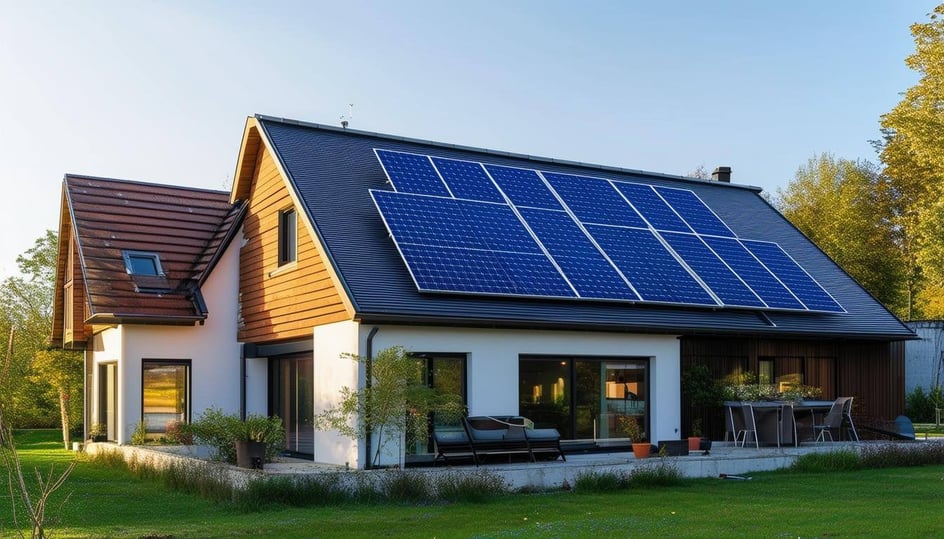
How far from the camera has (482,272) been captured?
57.5ft

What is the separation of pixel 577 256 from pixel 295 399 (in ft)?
19.8

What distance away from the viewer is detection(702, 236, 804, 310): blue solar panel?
68.6 ft

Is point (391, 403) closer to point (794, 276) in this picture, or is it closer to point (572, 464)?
point (572, 464)

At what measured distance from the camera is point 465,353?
672 inches

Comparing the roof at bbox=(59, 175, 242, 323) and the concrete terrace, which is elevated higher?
the roof at bbox=(59, 175, 242, 323)

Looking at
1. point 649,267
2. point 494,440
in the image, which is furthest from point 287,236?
point 649,267

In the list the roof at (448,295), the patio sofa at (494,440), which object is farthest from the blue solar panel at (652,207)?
the patio sofa at (494,440)

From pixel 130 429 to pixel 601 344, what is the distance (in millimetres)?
9581

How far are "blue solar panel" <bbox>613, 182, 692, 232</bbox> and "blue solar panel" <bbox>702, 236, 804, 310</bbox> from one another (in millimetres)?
754

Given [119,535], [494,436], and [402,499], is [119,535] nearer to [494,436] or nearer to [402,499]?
[402,499]

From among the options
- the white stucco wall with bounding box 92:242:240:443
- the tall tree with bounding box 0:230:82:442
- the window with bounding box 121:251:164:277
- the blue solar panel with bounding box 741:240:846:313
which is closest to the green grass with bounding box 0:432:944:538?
the white stucco wall with bounding box 92:242:240:443

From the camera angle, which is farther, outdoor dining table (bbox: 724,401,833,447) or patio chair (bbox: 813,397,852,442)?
patio chair (bbox: 813,397,852,442)

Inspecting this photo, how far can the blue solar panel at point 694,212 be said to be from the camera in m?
22.9

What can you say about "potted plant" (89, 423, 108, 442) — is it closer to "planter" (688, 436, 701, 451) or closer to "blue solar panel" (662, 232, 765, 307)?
"planter" (688, 436, 701, 451)
